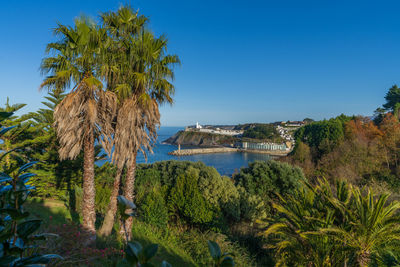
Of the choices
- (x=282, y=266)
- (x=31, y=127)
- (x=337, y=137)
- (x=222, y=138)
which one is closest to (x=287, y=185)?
(x=282, y=266)

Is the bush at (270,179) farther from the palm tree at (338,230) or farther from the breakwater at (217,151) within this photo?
the breakwater at (217,151)

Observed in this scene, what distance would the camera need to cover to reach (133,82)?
658cm

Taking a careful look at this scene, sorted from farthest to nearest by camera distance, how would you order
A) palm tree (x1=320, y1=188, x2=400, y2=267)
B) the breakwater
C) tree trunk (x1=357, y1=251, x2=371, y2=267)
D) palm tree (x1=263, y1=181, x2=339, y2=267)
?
the breakwater, palm tree (x1=263, y1=181, x2=339, y2=267), tree trunk (x1=357, y1=251, x2=371, y2=267), palm tree (x1=320, y1=188, x2=400, y2=267)

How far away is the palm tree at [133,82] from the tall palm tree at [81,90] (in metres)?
0.51

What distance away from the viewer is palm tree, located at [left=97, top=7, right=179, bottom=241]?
643 cm

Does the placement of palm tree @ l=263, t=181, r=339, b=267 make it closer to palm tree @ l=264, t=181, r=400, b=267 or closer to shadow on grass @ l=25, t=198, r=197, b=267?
palm tree @ l=264, t=181, r=400, b=267

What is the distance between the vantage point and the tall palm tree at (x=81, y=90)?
5.69 meters

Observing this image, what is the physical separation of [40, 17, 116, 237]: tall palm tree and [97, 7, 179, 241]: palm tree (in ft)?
1.66

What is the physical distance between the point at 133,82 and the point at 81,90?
4.91 ft

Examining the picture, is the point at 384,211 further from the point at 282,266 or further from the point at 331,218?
the point at 282,266

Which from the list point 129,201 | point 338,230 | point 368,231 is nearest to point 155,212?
point 338,230

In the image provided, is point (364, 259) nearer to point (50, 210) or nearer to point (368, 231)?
point (368, 231)

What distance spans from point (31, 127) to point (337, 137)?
1433 inches

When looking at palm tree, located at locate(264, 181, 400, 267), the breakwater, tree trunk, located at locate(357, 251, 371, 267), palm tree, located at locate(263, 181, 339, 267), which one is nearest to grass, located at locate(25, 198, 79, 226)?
palm tree, located at locate(263, 181, 339, 267)
